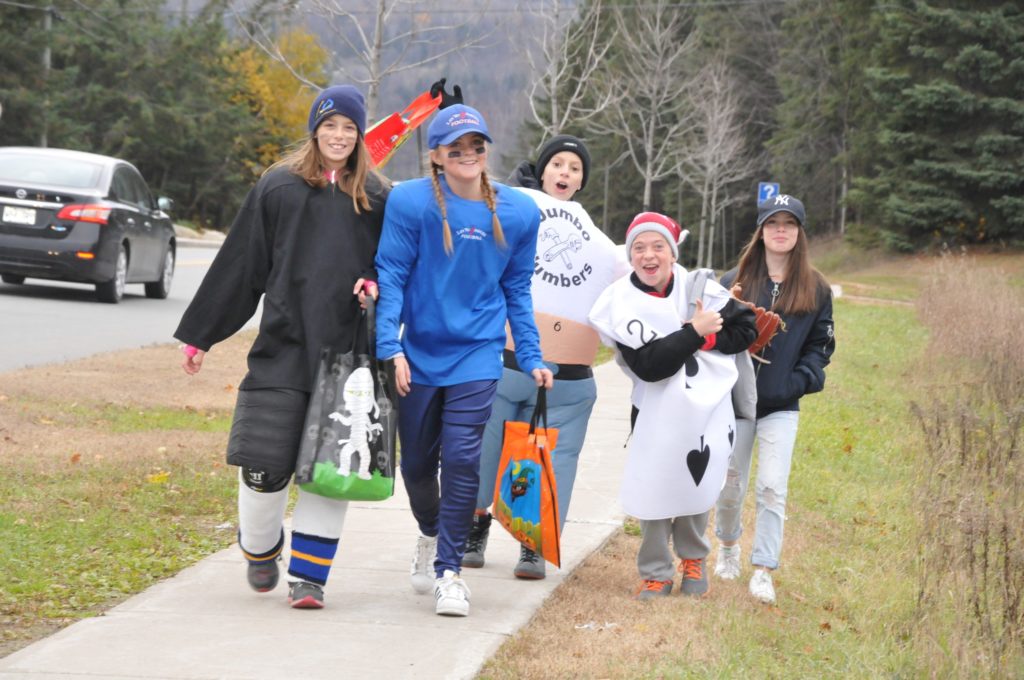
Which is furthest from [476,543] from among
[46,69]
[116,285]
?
[46,69]

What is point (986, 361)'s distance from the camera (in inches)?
555

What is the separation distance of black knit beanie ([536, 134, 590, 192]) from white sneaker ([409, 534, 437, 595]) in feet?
5.42

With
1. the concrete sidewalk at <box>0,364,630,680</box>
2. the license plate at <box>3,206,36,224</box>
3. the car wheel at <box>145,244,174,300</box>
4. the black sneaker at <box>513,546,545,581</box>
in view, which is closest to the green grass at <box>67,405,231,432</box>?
the concrete sidewalk at <box>0,364,630,680</box>

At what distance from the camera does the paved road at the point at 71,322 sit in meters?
13.2

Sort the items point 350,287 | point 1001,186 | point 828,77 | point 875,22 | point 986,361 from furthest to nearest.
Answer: point 828,77 < point 875,22 < point 1001,186 < point 986,361 < point 350,287

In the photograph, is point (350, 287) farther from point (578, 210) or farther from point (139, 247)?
point (139, 247)

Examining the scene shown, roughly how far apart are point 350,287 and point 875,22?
50.2 metres

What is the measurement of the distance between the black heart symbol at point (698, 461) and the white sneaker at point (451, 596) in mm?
1023

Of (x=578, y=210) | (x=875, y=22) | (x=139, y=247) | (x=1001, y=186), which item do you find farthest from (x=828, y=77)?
(x=578, y=210)

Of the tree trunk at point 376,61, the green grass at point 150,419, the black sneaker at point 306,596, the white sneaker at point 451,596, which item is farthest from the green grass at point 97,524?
the tree trunk at point 376,61

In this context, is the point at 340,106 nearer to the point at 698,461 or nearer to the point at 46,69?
the point at 698,461

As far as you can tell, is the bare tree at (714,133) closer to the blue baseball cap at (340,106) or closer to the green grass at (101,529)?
the green grass at (101,529)

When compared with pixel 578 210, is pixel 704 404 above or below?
below

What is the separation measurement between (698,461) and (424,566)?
45.4 inches
